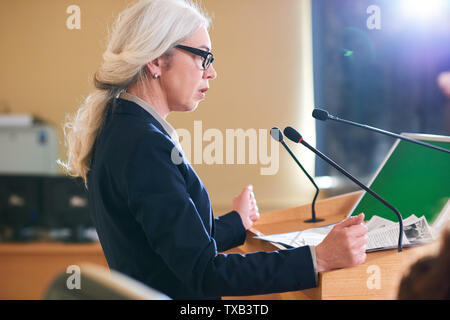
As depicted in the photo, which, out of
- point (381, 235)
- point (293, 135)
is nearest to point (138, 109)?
point (293, 135)

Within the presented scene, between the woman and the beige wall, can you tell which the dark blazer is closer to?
the woman

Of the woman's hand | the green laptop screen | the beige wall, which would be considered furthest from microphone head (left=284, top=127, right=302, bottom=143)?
the beige wall

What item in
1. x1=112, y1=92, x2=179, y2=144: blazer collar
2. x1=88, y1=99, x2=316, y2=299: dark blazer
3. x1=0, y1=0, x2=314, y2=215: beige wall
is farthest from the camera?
x1=0, y1=0, x2=314, y2=215: beige wall

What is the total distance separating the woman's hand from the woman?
37 centimetres

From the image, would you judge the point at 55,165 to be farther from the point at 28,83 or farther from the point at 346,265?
the point at 346,265

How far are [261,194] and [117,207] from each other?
2.45 meters

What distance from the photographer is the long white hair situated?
110cm

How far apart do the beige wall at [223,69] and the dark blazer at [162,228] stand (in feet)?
7.51

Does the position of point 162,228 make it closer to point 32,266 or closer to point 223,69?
point 32,266

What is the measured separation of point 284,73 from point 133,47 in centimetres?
239

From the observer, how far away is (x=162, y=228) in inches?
36.2

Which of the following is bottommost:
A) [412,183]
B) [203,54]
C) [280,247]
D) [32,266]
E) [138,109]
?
[32,266]

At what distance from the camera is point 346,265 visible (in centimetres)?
98
